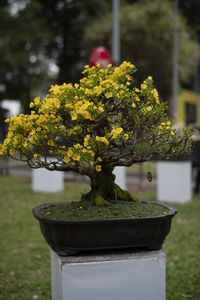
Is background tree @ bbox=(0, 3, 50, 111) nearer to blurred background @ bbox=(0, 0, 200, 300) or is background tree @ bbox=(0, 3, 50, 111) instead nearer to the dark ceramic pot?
blurred background @ bbox=(0, 0, 200, 300)

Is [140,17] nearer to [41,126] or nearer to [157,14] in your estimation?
[157,14]

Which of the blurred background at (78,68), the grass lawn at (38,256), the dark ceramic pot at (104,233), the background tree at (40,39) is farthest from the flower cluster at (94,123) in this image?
the background tree at (40,39)

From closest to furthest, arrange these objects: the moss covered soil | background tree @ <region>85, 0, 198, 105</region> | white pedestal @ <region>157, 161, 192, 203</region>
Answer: the moss covered soil → white pedestal @ <region>157, 161, 192, 203</region> → background tree @ <region>85, 0, 198, 105</region>

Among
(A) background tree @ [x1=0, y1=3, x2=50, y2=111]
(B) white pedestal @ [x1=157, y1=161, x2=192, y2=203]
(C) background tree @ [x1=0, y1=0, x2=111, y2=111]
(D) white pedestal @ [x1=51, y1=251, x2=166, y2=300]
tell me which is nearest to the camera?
(D) white pedestal @ [x1=51, y1=251, x2=166, y2=300]

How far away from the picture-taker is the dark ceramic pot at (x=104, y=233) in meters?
2.03

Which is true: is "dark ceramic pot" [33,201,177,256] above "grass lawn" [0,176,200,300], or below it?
above

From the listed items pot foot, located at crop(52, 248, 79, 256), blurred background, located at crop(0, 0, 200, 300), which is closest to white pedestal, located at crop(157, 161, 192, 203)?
blurred background, located at crop(0, 0, 200, 300)

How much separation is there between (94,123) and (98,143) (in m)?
0.27

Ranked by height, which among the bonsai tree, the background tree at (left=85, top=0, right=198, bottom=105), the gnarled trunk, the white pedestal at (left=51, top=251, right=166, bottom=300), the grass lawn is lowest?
the grass lawn

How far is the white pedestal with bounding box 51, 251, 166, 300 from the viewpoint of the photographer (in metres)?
2.00

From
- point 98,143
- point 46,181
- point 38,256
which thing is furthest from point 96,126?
point 46,181

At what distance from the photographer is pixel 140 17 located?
15.9 m

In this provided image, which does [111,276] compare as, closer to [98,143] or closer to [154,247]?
[154,247]

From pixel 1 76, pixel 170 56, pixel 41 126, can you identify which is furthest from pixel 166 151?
pixel 1 76
